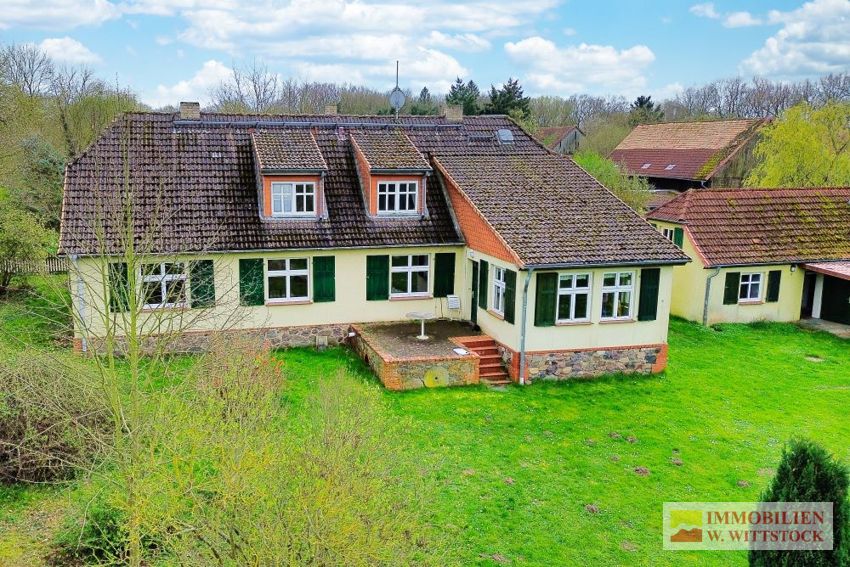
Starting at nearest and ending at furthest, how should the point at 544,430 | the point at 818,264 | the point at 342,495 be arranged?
the point at 342,495, the point at 544,430, the point at 818,264

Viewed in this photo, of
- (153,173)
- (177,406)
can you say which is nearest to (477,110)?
(153,173)

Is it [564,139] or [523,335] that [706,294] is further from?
[564,139]

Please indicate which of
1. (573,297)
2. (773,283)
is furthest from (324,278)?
(773,283)

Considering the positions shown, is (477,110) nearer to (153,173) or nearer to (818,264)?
(818,264)

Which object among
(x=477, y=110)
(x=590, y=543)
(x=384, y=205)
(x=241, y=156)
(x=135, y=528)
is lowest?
(x=590, y=543)

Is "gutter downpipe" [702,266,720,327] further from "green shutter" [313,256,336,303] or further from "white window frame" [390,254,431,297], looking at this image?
"green shutter" [313,256,336,303]

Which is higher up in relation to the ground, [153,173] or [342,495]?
[153,173]
